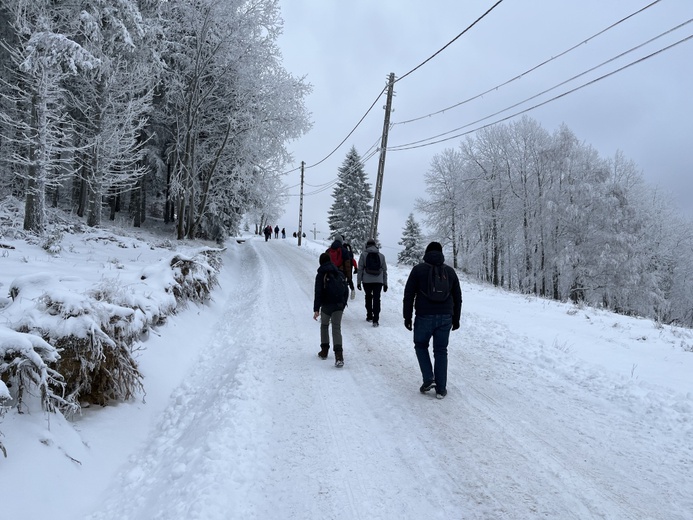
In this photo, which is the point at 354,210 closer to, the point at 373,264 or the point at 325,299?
the point at 373,264

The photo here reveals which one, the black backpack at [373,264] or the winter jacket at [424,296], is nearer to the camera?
the winter jacket at [424,296]

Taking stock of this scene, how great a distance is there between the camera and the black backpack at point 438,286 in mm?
5109

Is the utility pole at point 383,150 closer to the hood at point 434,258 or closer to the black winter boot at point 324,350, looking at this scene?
the black winter boot at point 324,350

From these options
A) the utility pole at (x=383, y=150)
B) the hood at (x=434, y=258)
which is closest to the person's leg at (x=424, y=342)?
the hood at (x=434, y=258)

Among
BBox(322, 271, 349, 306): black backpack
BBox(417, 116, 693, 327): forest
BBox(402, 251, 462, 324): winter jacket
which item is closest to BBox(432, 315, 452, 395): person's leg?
BBox(402, 251, 462, 324): winter jacket

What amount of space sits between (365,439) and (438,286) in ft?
6.91

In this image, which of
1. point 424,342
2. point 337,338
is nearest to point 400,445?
point 424,342

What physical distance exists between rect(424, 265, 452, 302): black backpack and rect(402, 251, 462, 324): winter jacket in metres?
0.05

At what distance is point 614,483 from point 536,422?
1114 millimetres

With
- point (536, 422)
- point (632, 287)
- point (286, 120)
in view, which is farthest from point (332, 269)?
point (632, 287)

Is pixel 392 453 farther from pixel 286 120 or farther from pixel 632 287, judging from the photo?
pixel 632 287

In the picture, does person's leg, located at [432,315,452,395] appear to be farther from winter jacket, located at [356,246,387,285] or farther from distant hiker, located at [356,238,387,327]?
winter jacket, located at [356,246,387,285]

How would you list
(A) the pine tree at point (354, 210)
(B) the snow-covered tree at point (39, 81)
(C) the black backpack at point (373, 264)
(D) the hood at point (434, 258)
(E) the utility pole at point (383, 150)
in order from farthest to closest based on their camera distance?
(A) the pine tree at point (354, 210)
(E) the utility pole at point (383, 150)
(B) the snow-covered tree at point (39, 81)
(C) the black backpack at point (373, 264)
(D) the hood at point (434, 258)

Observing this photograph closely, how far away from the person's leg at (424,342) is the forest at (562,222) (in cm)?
2419
